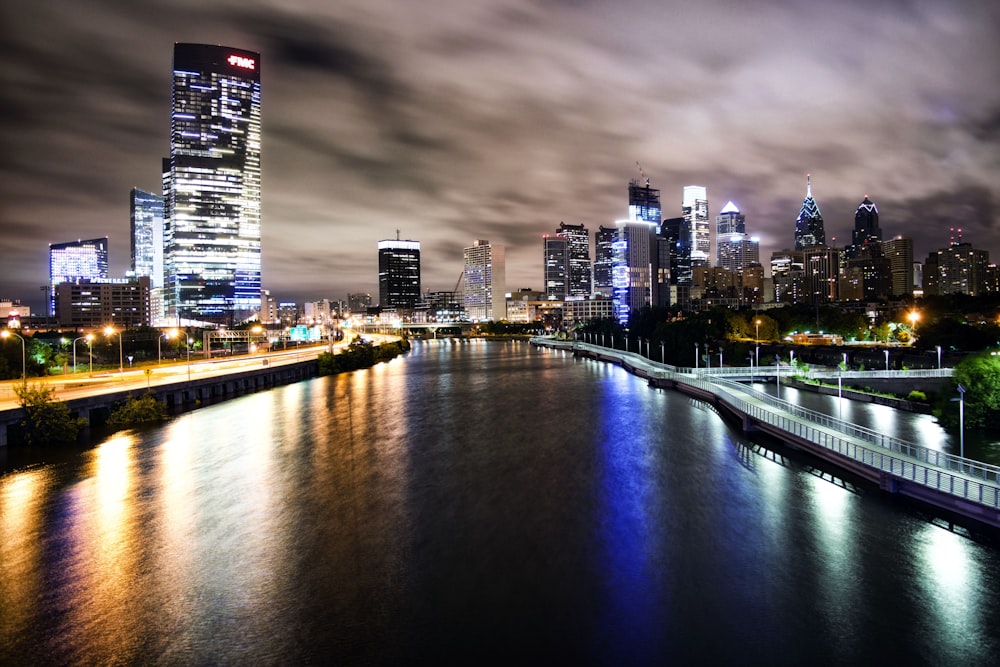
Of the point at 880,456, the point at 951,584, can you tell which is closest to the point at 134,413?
the point at 880,456

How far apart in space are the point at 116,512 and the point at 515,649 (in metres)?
19.5

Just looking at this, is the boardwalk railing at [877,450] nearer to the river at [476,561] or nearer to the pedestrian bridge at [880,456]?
the pedestrian bridge at [880,456]

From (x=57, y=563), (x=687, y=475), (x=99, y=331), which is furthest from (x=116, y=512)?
(x=99, y=331)

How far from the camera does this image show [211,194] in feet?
620

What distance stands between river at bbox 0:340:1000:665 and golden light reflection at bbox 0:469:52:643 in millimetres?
107

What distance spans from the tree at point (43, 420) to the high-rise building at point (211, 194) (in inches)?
6262

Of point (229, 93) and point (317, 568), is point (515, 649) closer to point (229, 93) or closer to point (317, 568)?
point (317, 568)

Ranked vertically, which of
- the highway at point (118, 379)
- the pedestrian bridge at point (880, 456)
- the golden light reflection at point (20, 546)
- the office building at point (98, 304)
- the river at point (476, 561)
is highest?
the office building at point (98, 304)

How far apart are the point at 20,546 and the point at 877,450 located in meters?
34.6

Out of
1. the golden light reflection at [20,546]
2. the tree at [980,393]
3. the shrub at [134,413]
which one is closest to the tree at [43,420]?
the shrub at [134,413]

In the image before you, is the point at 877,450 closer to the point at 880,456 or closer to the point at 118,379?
the point at 880,456

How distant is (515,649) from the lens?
48.1 feet

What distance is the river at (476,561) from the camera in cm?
1495

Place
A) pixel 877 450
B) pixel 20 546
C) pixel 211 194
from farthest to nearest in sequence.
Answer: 1. pixel 211 194
2. pixel 877 450
3. pixel 20 546
